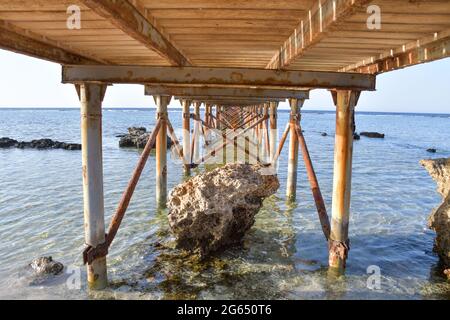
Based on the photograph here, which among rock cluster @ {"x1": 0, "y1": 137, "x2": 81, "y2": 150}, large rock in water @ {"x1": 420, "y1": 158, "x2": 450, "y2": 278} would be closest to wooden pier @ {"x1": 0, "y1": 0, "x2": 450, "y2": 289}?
large rock in water @ {"x1": 420, "y1": 158, "x2": 450, "y2": 278}

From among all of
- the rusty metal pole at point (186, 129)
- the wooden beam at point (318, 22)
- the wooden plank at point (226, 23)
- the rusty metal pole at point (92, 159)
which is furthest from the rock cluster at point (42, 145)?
the wooden beam at point (318, 22)

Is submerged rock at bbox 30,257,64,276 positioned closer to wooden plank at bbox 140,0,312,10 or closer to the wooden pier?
the wooden pier

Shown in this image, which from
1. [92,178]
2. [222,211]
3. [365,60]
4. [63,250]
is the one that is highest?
[365,60]

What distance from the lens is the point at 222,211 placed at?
5.93 meters

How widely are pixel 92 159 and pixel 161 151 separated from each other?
4097 millimetres

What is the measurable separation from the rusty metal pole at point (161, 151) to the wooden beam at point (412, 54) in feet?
16.0

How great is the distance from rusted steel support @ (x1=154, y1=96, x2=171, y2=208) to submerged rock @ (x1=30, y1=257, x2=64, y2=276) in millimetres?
3464

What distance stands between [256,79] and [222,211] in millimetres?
2442

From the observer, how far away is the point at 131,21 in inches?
104

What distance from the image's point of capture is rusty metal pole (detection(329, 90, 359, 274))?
201 inches

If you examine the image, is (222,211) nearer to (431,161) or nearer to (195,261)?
(195,261)

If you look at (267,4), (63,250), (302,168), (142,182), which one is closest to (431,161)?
(267,4)

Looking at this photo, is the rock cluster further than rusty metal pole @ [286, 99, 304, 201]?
Yes

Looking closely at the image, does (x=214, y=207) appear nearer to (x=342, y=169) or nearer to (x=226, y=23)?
(x=342, y=169)
